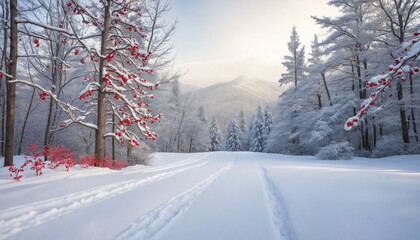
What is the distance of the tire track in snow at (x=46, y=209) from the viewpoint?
2.13 metres

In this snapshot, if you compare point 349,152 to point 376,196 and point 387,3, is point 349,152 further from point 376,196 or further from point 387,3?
point 376,196

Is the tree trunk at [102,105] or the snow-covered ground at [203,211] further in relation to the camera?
the tree trunk at [102,105]

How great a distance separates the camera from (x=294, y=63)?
21797mm

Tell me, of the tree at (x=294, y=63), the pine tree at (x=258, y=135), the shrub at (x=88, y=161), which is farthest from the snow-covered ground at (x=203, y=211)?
the pine tree at (x=258, y=135)

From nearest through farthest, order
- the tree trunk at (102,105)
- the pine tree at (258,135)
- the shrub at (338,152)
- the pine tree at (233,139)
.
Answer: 1. the tree trunk at (102,105)
2. the shrub at (338,152)
3. the pine tree at (258,135)
4. the pine tree at (233,139)

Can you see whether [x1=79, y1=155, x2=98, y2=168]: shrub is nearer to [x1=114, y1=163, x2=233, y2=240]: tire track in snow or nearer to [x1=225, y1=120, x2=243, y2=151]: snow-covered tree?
[x1=114, y1=163, x2=233, y2=240]: tire track in snow

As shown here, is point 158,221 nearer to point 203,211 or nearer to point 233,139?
point 203,211

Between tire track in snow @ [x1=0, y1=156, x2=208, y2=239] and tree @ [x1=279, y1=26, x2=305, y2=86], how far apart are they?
2243 centimetres

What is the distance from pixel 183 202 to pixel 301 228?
6.10ft

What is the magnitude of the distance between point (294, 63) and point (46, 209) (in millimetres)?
24361

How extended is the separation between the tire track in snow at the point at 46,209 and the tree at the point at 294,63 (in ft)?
73.6

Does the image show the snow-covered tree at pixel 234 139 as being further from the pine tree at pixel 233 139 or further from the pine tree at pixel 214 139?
the pine tree at pixel 214 139

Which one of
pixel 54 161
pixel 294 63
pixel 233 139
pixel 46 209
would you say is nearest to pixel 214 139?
pixel 233 139

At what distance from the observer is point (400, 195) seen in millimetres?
2627
